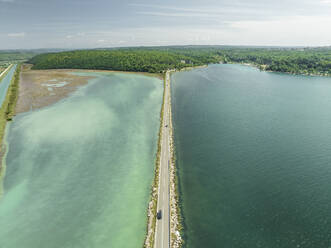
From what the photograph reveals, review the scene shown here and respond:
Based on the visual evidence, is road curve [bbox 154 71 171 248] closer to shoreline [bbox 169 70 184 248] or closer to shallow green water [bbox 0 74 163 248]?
shoreline [bbox 169 70 184 248]

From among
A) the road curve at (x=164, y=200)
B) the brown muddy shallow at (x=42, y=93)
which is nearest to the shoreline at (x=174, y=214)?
the road curve at (x=164, y=200)

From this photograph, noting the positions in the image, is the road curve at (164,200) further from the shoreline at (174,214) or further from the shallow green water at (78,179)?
the shallow green water at (78,179)

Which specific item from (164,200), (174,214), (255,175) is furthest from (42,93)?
(255,175)

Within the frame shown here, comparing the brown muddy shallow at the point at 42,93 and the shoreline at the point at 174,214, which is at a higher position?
the brown muddy shallow at the point at 42,93

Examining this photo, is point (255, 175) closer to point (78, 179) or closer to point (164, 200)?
point (164, 200)

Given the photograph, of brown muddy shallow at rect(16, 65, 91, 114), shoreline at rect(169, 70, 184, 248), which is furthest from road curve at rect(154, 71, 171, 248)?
brown muddy shallow at rect(16, 65, 91, 114)

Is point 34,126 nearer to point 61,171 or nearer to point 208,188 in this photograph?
point 61,171

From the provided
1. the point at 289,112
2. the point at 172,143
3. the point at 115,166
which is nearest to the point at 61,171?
the point at 115,166
